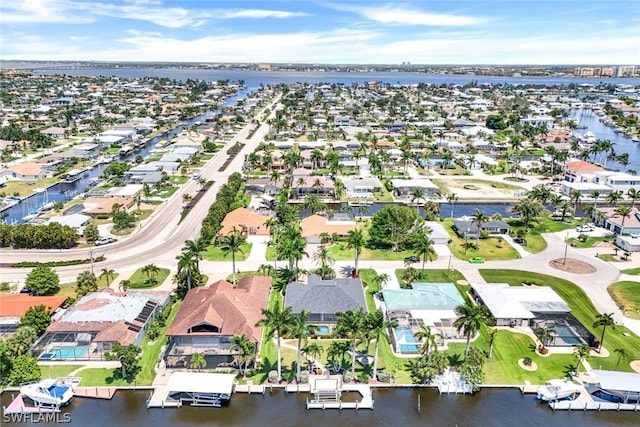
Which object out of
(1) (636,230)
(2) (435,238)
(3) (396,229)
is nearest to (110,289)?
(3) (396,229)

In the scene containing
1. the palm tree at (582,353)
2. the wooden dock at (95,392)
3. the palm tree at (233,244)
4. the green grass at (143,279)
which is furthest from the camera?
the green grass at (143,279)

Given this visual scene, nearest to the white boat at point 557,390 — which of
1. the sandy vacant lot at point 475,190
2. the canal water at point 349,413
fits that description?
the canal water at point 349,413

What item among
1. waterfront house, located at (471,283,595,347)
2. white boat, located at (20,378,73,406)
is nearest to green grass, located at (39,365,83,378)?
white boat, located at (20,378,73,406)

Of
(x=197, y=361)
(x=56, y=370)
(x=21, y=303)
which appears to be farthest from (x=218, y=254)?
(x=56, y=370)

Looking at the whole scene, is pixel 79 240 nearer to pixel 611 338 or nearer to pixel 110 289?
pixel 110 289

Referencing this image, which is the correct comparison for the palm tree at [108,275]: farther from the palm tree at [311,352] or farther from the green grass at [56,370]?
the palm tree at [311,352]

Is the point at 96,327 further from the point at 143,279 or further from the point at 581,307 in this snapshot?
the point at 581,307
